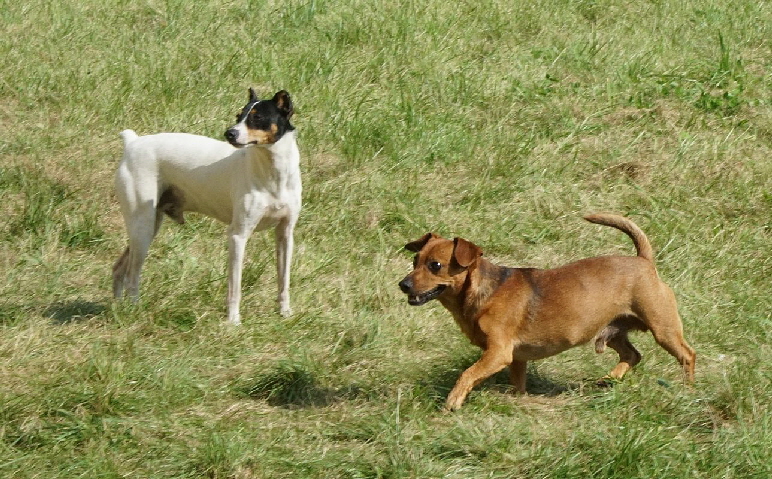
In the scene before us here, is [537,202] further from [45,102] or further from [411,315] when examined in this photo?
[45,102]

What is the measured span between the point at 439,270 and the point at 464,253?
162mm

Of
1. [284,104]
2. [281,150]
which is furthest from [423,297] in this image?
[284,104]

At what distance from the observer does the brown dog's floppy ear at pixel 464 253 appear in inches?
242

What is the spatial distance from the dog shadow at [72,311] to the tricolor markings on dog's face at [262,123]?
5.00 ft

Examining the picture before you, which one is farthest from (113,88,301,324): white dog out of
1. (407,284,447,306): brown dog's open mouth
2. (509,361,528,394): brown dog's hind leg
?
(509,361,528,394): brown dog's hind leg

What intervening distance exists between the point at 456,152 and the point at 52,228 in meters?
3.38

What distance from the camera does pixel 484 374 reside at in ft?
19.8

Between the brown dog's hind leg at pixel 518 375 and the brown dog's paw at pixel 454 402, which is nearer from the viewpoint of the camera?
the brown dog's paw at pixel 454 402

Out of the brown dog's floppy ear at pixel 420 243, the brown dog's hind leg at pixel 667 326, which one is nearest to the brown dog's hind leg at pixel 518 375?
the brown dog's hind leg at pixel 667 326

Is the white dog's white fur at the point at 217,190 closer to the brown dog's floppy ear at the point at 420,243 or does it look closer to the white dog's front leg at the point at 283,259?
the white dog's front leg at the point at 283,259

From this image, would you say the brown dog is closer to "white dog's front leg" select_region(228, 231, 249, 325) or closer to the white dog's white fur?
the white dog's white fur

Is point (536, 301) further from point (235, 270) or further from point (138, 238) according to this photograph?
point (138, 238)

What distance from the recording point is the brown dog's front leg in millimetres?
6020

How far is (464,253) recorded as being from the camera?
20.2ft
